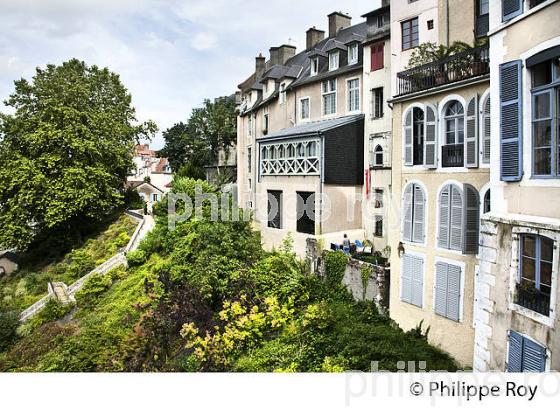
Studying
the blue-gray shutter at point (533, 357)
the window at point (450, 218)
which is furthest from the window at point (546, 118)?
the window at point (450, 218)

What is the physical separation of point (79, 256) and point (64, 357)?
175 inches

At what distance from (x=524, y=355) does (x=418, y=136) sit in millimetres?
2860

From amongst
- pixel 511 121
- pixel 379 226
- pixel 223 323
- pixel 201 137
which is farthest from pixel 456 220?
pixel 201 137

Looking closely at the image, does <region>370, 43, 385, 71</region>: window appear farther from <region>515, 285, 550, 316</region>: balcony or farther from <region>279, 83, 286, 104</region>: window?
<region>515, 285, 550, 316</region>: balcony

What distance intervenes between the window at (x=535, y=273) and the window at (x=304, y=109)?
23.5 feet

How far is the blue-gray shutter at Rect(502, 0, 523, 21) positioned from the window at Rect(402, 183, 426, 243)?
224 cm

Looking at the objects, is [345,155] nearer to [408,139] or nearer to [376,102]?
[376,102]

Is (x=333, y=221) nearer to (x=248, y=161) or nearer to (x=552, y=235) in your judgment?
(x=552, y=235)

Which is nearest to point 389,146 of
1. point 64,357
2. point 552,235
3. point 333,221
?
point 333,221

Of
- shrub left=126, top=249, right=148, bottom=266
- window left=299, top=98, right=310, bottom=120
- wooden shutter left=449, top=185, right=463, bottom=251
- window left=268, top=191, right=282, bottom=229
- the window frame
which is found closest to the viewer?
wooden shutter left=449, top=185, right=463, bottom=251

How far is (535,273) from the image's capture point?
272 cm

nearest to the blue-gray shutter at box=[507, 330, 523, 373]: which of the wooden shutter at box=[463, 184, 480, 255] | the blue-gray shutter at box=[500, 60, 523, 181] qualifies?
the blue-gray shutter at box=[500, 60, 523, 181]

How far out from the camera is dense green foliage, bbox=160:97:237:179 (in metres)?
13.4

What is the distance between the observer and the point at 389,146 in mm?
7164
